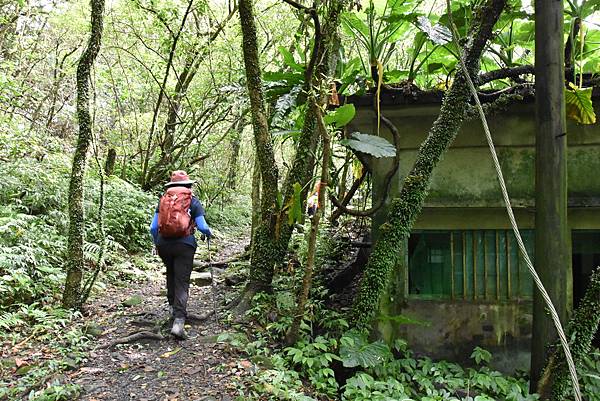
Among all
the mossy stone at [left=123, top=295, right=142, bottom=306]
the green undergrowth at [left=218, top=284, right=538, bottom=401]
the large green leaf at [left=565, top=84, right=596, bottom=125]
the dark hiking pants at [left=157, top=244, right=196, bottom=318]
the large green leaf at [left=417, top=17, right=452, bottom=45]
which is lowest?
the green undergrowth at [left=218, top=284, right=538, bottom=401]

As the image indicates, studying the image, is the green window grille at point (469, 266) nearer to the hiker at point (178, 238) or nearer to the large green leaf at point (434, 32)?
the large green leaf at point (434, 32)

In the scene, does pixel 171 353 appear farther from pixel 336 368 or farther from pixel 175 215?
pixel 336 368

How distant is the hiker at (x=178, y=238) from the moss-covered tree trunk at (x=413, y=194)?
6.62ft

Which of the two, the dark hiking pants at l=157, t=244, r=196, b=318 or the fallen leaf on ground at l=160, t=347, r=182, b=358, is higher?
the dark hiking pants at l=157, t=244, r=196, b=318

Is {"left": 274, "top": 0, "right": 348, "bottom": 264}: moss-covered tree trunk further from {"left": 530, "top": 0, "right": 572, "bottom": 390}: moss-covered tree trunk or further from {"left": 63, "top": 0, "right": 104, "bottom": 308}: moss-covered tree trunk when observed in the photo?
{"left": 63, "top": 0, "right": 104, "bottom": 308}: moss-covered tree trunk

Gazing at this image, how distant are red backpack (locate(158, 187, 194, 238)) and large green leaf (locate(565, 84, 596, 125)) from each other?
4.36 meters

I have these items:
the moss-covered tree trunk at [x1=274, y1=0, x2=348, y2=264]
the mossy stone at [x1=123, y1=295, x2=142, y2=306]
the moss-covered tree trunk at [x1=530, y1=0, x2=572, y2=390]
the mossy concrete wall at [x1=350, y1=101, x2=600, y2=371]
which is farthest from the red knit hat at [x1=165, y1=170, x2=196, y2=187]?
the moss-covered tree trunk at [x1=530, y1=0, x2=572, y2=390]

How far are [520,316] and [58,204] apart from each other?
25.8 ft

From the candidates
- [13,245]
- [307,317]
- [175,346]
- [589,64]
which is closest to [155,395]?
[175,346]

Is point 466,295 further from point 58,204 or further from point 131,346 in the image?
point 58,204

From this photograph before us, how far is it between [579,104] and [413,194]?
1923 mm

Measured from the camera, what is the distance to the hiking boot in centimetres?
521

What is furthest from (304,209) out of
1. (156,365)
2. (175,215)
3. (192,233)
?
(156,365)

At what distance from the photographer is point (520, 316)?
17.9 ft
